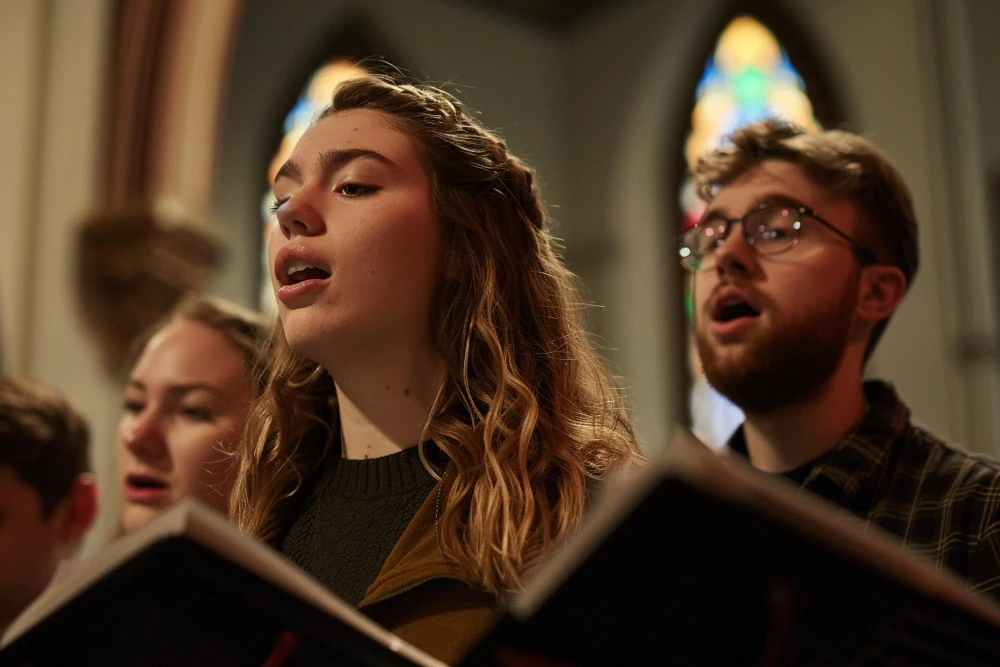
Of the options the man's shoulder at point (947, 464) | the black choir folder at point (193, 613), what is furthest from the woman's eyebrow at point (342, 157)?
the man's shoulder at point (947, 464)

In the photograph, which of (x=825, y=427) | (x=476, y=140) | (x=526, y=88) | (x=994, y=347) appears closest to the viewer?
(x=476, y=140)

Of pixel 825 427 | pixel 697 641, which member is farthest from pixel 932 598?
pixel 825 427

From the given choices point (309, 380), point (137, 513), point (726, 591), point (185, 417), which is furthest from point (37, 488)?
point (726, 591)

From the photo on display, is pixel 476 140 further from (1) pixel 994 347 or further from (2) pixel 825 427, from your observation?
(1) pixel 994 347

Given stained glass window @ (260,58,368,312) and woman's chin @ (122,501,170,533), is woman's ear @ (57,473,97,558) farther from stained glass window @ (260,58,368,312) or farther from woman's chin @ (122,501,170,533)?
stained glass window @ (260,58,368,312)

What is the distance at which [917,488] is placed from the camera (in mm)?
2322

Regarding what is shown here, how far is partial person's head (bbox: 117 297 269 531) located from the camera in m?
2.58

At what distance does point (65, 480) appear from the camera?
9.48ft

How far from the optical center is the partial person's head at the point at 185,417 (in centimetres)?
258

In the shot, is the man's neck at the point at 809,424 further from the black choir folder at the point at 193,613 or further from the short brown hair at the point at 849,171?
the black choir folder at the point at 193,613

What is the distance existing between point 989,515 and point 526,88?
753cm

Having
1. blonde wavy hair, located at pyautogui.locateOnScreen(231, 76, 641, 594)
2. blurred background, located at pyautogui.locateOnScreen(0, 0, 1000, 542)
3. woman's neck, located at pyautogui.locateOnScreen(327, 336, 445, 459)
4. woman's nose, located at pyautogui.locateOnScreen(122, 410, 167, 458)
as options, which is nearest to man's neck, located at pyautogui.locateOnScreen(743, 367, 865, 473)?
blonde wavy hair, located at pyautogui.locateOnScreen(231, 76, 641, 594)

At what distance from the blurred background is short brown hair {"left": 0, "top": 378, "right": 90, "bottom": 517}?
3.81 feet

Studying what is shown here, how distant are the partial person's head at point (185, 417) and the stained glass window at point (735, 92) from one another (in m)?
5.98
